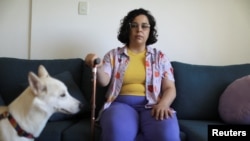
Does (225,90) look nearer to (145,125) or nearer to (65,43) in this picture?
(145,125)

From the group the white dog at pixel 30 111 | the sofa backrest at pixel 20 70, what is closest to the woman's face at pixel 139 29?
the sofa backrest at pixel 20 70

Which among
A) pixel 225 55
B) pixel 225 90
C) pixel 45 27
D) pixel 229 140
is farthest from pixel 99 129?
pixel 225 55

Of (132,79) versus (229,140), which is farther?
(132,79)

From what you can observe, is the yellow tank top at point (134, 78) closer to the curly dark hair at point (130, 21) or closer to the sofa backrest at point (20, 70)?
the curly dark hair at point (130, 21)

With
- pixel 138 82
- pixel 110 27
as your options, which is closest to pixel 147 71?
pixel 138 82

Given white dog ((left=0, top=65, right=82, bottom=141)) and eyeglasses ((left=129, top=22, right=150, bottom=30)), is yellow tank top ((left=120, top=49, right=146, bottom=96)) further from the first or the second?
white dog ((left=0, top=65, right=82, bottom=141))

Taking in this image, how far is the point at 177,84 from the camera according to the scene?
7.29ft

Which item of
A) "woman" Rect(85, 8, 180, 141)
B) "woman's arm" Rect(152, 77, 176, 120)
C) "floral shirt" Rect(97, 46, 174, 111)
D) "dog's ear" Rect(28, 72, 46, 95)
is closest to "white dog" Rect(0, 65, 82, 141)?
"dog's ear" Rect(28, 72, 46, 95)

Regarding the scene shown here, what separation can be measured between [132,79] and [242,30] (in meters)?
1.31

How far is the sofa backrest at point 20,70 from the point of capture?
217 centimetres

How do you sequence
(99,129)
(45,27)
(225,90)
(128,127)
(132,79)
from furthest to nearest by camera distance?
(45,27) → (225,90) → (132,79) → (99,129) → (128,127)

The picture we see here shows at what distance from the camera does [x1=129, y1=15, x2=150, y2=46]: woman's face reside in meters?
1.96

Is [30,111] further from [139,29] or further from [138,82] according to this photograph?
[139,29]

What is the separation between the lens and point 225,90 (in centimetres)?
211
